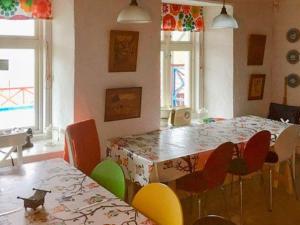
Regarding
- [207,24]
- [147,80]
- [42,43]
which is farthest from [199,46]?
[42,43]

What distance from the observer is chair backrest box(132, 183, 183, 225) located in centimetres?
145

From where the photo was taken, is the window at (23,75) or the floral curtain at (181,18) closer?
the window at (23,75)

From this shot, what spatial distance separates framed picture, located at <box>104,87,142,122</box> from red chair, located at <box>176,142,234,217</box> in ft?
2.87

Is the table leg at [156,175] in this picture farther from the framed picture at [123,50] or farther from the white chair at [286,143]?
the white chair at [286,143]

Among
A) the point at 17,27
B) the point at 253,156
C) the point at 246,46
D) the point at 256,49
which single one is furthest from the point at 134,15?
the point at 256,49

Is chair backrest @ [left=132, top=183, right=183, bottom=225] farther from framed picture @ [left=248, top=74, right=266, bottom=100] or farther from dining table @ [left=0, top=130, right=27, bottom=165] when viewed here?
framed picture @ [left=248, top=74, right=266, bottom=100]

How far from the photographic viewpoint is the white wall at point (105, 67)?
2.83 meters

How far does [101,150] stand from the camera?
3.03 metres

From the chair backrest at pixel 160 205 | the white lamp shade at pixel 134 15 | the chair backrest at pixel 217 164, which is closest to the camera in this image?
the chair backrest at pixel 160 205

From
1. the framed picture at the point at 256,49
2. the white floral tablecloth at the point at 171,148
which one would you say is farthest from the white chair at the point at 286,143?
the framed picture at the point at 256,49

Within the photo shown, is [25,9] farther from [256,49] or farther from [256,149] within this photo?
[256,49]

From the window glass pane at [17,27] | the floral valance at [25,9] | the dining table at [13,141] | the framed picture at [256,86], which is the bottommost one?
the dining table at [13,141]

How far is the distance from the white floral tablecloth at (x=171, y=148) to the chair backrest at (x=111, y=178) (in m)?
0.44

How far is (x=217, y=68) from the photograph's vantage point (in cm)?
426
